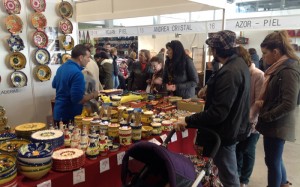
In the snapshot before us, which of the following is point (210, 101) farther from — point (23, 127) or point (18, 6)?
point (18, 6)

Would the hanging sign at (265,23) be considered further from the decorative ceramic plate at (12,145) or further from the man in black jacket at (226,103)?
the decorative ceramic plate at (12,145)

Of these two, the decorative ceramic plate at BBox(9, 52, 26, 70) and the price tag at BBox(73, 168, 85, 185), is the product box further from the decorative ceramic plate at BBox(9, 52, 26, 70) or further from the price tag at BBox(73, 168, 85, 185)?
the decorative ceramic plate at BBox(9, 52, 26, 70)

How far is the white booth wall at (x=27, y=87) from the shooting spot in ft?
10.9

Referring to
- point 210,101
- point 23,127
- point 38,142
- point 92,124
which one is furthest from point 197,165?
point 23,127

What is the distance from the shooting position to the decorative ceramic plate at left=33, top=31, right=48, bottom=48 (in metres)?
3.56

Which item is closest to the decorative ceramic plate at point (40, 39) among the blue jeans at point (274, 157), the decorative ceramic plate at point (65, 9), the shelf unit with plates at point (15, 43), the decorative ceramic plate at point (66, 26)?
the shelf unit with plates at point (15, 43)

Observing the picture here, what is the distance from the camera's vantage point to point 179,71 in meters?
3.32

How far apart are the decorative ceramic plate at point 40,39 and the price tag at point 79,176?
257 cm

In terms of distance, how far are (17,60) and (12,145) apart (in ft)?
6.81

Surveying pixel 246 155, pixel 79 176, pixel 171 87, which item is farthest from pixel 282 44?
pixel 79 176

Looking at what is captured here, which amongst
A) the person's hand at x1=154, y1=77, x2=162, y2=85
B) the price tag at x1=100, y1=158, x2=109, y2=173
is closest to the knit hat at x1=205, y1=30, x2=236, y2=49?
the price tag at x1=100, y1=158, x2=109, y2=173

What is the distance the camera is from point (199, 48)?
930cm

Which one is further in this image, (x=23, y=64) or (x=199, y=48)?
(x=199, y=48)

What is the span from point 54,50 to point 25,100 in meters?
0.84
